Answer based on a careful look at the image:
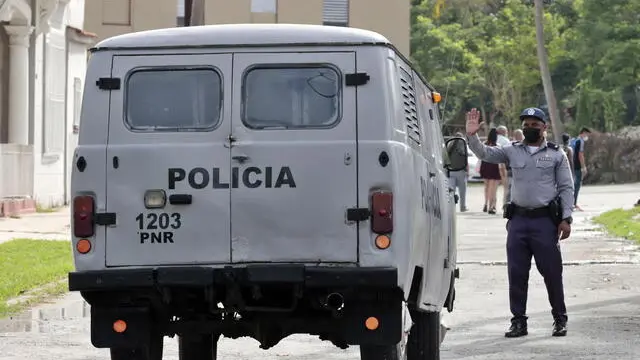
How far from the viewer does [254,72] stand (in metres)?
8.88

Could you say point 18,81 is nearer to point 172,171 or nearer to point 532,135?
point 532,135

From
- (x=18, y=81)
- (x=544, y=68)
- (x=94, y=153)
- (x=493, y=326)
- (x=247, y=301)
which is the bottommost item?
(x=493, y=326)

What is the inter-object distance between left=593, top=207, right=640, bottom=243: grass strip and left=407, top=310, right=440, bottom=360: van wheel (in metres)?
13.5

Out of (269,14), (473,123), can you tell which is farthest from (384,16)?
(473,123)

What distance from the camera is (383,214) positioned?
853 centimetres

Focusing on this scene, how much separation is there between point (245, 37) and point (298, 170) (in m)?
0.84

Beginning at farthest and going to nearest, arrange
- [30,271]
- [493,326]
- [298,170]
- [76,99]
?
[76,99] → [30,271] → [493,326] → [298,170]

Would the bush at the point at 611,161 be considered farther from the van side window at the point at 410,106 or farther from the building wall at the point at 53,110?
the van side window at the point at 410,106

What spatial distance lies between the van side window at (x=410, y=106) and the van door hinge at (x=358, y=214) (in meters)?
0.79

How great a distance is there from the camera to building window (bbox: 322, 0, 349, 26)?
55719 mm

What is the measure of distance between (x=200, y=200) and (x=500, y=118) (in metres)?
68.7

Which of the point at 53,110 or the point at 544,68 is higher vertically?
the point at 544,68

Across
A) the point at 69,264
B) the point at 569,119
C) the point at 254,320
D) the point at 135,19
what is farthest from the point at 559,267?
the point at 569,119

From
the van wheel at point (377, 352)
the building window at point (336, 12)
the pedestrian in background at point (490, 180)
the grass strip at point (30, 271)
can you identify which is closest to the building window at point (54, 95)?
the pedestrian in background at point (490, 180)
